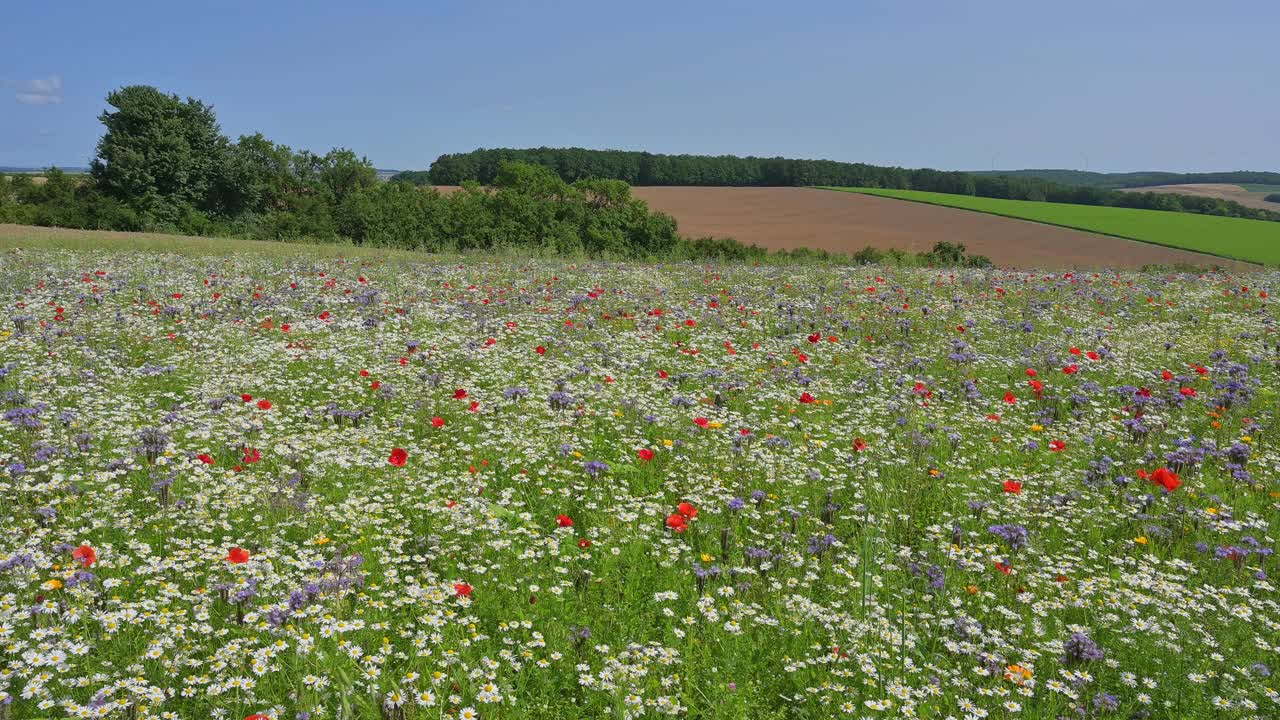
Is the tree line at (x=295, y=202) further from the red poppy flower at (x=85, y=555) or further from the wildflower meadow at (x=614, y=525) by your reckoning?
the red poppy flower at (x=85, y=555)

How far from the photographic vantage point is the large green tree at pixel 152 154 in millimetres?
50594

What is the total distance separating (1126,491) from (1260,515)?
2.99ft

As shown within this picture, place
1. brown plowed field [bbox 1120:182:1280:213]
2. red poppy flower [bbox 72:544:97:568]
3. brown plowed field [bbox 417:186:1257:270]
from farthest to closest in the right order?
brown plowed field [bbox 1120:182:1280:213], brown plowed field [bbox 417:186:1257:270], red poppy flower [bbox 72:544:97:568]

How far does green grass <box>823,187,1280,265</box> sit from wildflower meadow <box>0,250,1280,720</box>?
40336 millimetres

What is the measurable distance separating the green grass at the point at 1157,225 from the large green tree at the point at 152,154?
6745 cm

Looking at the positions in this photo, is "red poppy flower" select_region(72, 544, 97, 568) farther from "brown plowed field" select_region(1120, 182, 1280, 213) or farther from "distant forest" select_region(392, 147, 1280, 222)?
"brown plowed field" select_region(1120, 182, 1280, 213)

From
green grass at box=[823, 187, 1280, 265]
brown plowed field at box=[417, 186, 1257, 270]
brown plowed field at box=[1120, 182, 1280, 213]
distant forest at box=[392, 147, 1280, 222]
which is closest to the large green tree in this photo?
brown plowed field at box=[417, 186, 1257, 270]

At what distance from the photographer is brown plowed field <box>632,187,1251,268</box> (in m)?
42.4

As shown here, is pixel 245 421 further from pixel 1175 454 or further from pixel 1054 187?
pixel 1054 187

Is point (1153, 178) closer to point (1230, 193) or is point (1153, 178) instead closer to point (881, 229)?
point (1230, 193)

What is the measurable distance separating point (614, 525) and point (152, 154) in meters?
60.2

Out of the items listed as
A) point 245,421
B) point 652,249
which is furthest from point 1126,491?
point 652,249

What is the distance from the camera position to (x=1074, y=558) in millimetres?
4898

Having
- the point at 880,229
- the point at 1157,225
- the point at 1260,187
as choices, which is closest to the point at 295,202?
the point at 880,229
